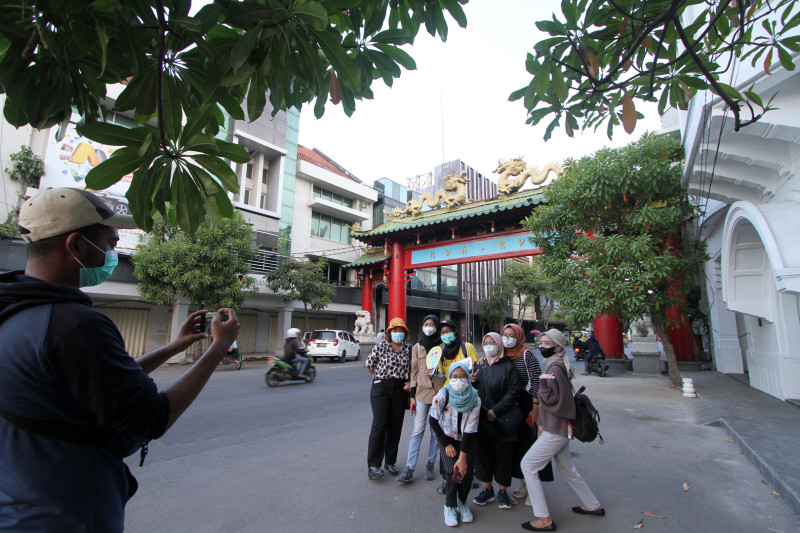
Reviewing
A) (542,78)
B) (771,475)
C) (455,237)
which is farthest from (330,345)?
(542,78)

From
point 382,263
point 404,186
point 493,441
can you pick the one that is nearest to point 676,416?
point 493,441

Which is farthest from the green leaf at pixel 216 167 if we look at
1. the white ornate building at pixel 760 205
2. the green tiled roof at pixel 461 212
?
the green tiled roof at pixel 461 212

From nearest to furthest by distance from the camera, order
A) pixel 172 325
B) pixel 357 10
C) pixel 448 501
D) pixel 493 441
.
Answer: pixel 357 10 < pixel 448 501 < pixel 493 441 < pixel 172 325

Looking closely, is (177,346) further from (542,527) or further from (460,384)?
(542,527)

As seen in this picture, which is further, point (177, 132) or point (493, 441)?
point (493, 441)

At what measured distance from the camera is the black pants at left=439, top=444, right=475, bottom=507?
317 centimetres

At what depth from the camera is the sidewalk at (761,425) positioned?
3.79m

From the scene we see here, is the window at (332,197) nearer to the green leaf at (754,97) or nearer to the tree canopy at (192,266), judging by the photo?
the tree canopy at (192,266)

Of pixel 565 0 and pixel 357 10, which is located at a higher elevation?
pixel 565 0

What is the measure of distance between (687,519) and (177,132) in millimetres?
4304

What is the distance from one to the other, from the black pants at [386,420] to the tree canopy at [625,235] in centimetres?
576

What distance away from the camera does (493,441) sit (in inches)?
142

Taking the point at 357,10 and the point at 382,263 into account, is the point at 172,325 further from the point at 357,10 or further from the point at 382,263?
the point at 357,10

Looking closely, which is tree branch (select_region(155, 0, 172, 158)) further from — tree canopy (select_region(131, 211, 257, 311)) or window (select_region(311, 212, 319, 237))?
window (select_region(311, 212, 319, 237))
